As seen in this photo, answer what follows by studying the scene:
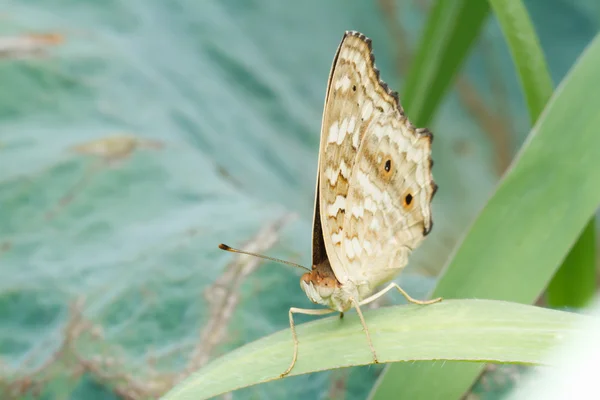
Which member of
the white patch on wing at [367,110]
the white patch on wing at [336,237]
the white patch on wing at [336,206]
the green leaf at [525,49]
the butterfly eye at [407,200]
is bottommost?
the white patch on wing at [336,237]

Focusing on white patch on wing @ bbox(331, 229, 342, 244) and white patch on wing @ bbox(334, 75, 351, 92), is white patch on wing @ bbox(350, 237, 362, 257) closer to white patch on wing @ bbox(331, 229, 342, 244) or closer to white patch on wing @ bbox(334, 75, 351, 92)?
white patch on wing @ bbox(331, 229, 342, 244)

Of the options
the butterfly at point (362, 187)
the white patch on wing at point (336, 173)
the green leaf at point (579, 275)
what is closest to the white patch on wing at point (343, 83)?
the butterfly at point (362, 187)

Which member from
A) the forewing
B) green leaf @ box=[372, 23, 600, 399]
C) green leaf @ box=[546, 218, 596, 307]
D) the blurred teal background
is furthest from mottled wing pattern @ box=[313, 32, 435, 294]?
green leaf @ box=[546, 218, 596, 307]

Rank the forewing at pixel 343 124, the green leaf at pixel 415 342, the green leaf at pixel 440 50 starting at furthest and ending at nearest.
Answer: the green leaf at pixel 440 50, the forewing at pixel 343 124, the green leaf at pixel 415 342

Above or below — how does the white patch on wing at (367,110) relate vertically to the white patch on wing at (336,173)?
above

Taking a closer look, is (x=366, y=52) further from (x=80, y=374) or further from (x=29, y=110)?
(x=29, y=110)

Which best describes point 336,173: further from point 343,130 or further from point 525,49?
point 525,49

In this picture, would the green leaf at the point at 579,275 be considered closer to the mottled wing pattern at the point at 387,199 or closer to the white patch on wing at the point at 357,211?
the mottled wing pattern at the point at 387,199
